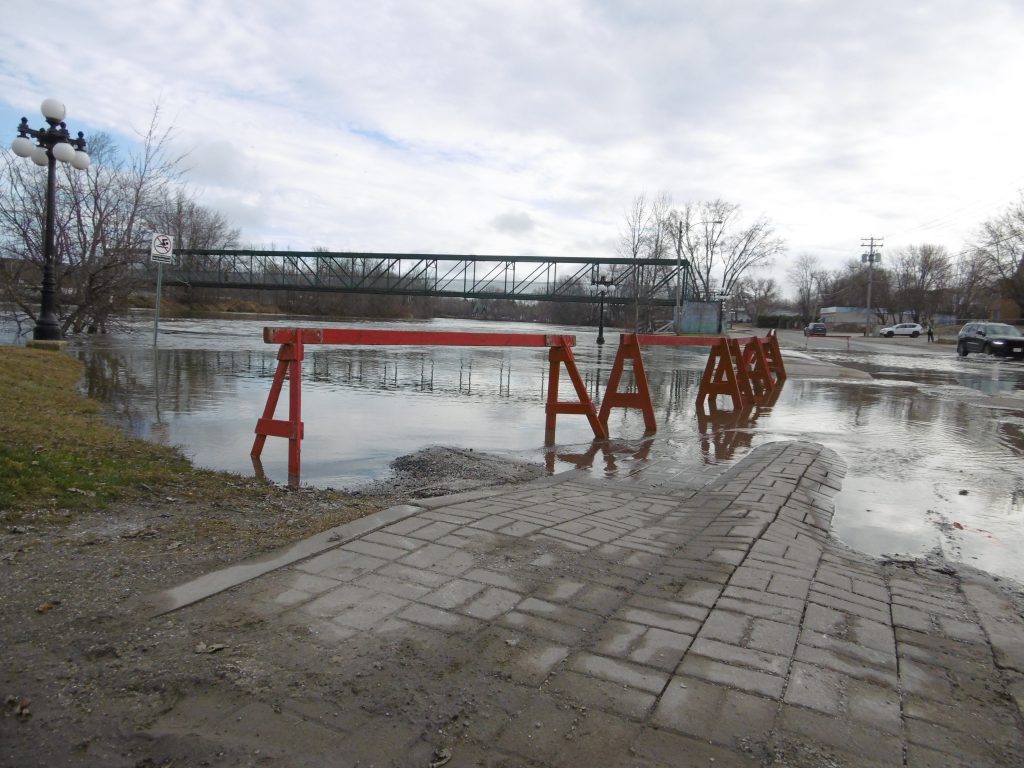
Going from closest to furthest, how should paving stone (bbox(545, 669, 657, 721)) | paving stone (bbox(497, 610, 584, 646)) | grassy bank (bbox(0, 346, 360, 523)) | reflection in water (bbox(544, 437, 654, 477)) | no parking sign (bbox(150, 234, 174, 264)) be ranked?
paving stone (bbox(545, 669, 657, 721)) < paving stone (bbox(497, 610, 584, 646)) < grassy bank (bbox(0, 346, 360, 523)) < reflection in water (bbox(544, 437, 654, 477)) < no parking sign (bbox(150, 234, 174, 264))

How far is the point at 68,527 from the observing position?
13.1 ft

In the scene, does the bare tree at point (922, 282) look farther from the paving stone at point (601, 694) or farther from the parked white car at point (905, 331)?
the paving stone at point (601, 694)

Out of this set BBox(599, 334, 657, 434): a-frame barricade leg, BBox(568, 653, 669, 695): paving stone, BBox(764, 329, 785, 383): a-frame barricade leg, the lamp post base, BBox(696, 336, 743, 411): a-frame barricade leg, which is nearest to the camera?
BBox(568, 653, 669, 695): paving stone

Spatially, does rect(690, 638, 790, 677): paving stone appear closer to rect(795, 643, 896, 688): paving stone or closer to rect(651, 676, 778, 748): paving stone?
rect(795, 643, 896, 688): paving stone

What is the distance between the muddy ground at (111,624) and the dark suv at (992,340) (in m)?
40.1

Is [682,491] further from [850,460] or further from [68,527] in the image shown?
[68,527]

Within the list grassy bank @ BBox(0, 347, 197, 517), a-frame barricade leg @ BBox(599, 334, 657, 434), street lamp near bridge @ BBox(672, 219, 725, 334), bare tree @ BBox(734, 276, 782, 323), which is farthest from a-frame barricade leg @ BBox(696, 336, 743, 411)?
bare tree @ BBox(734, 276, 782, 323)

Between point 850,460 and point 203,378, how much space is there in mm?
11024

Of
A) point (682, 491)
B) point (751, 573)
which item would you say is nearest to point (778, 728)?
point (751, 573)

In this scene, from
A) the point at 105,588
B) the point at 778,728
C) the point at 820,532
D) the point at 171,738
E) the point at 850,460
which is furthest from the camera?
the point at 850,460

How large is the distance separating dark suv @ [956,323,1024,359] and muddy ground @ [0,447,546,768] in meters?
40.1

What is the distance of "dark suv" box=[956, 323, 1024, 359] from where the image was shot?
3541 cm

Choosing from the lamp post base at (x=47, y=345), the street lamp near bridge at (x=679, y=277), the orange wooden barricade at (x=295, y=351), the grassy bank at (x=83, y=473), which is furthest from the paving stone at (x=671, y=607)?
the street lamp near bridge at (x=679, y=277)

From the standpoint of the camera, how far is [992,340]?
36.2 meters
